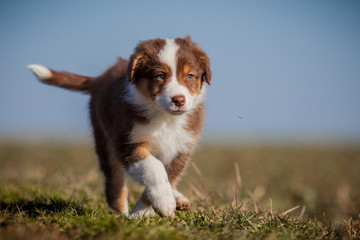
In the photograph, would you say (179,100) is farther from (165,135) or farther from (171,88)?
(165,135)

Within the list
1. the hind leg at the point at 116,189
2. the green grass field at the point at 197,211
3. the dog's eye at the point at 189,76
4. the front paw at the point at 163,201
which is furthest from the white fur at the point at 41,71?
the front paw at the point at 163,201

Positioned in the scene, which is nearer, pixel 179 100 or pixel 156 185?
pixel 156 185

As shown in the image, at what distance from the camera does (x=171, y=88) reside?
11.4 feet

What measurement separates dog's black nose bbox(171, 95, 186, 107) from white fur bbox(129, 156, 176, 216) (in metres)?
0.54

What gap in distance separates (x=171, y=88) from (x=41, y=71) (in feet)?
7.14

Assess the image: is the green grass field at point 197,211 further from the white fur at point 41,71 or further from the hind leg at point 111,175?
the white fur at point 41,71

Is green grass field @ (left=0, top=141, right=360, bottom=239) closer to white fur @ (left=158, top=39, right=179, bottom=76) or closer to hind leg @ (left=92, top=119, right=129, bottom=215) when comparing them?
hind leg @ (left=92, top=119, right=129, bottom=215)

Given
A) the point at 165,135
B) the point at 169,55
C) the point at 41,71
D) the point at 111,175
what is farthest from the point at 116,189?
the point at 41,71

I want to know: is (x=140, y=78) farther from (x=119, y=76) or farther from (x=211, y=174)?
(x=211, y=174)

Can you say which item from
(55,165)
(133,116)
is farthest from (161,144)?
Result: (55,165)

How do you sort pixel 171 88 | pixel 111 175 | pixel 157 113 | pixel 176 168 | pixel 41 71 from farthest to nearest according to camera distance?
pixel 41 71
pixel 111 175
pixel 176 168
pixel 157 113
pixel 171 88

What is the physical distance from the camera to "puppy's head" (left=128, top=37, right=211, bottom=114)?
3445 mm

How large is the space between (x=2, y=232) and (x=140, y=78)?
6.35ft

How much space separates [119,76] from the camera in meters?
4.33
